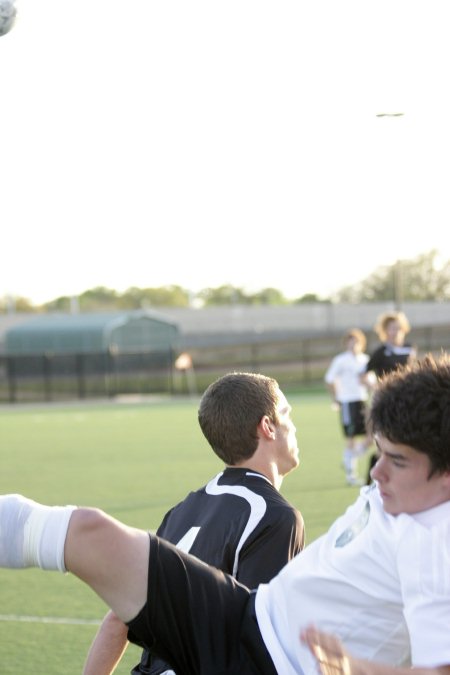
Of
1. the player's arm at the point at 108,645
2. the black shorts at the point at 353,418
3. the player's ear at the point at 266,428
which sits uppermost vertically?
the player's ear at the point at 266,428

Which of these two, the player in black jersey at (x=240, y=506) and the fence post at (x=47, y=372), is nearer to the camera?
the player in black jersey at (x=240, y=506)

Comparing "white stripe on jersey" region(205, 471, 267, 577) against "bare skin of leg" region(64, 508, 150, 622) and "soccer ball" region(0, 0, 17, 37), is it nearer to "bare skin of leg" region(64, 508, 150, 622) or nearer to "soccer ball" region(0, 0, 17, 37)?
"bare skin of leg" region(64, 508, 150, 622)

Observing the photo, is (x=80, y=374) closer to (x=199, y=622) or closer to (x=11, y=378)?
(x=11, y=378)

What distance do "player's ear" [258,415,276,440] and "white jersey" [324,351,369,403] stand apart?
10879mm

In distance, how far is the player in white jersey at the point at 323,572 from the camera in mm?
2711

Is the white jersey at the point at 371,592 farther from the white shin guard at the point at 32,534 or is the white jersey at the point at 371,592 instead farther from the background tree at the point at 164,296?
the background tree at the point at 164,296

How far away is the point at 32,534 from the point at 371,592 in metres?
0.87

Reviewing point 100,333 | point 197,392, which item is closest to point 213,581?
point 197,392

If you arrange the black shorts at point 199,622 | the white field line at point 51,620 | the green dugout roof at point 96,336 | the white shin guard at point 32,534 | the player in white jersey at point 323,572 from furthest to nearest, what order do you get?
the green dugout roof at point 96,336, the white field line at point 51,620, the black shorts at point 199,622, the white shin guard at point 32,534, the player in white jersey at point 323,572

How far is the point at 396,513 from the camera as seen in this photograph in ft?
9.21

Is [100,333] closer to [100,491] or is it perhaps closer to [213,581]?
[100,491]

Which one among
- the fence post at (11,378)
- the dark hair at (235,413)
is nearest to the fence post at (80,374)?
the fence post at (11,378)

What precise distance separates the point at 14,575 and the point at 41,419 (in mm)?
20751

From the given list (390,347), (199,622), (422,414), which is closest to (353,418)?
(390,347)
